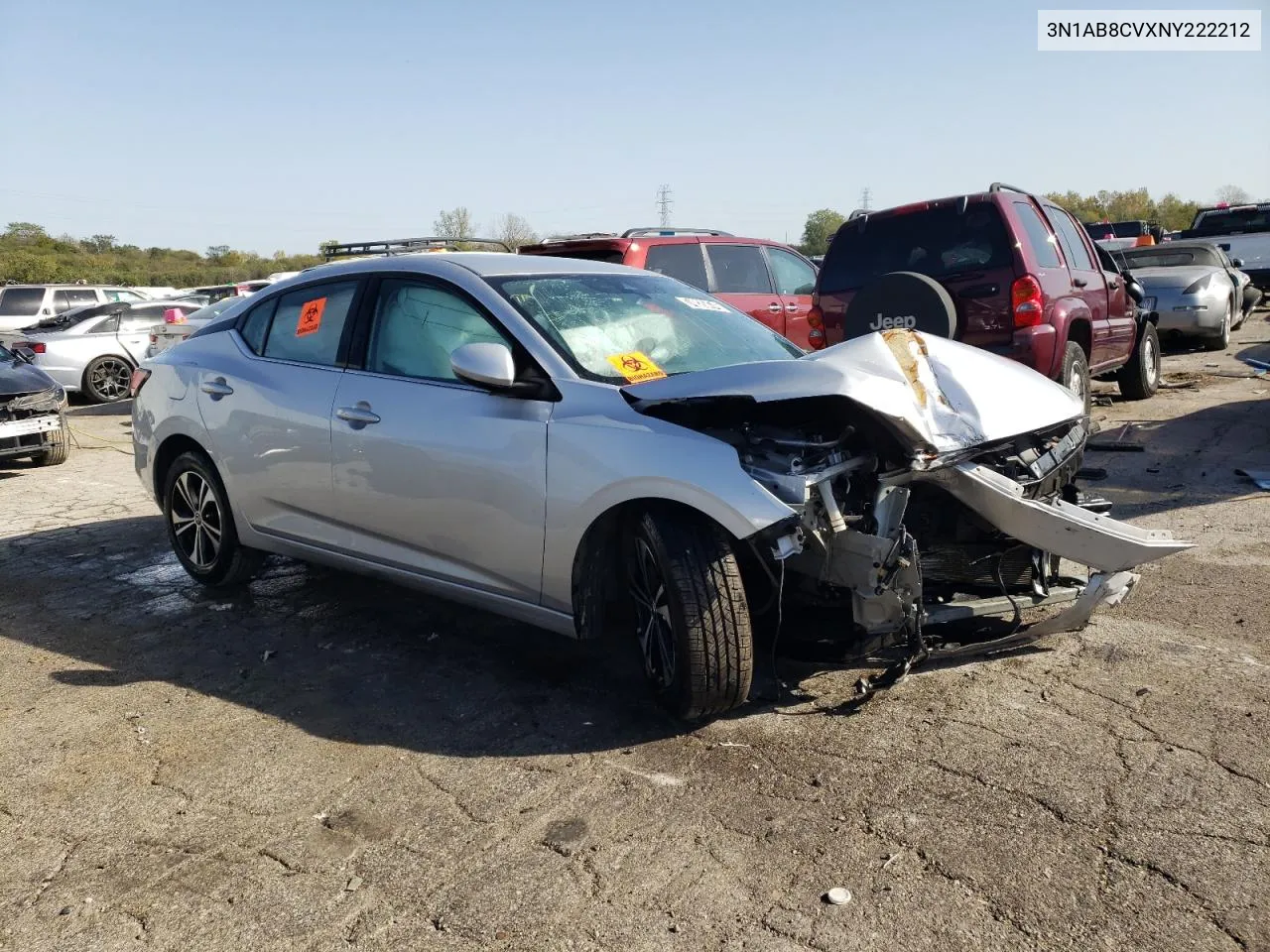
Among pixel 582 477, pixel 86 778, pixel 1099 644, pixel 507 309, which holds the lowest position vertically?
pixel 86 778

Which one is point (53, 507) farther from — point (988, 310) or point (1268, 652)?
point (1268, 652)

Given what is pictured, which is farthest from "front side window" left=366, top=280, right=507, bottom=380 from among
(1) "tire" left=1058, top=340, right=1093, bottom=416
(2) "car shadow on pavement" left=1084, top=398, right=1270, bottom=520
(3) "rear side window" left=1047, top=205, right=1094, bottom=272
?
(3) "rear side window" left=1047, top=205, right=1094, bottom=272

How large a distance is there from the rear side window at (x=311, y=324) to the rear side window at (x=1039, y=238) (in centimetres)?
507

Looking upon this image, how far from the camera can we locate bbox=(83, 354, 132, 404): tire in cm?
1630

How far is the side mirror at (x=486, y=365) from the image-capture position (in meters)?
3.86

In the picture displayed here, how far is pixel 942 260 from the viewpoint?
762 centimetres

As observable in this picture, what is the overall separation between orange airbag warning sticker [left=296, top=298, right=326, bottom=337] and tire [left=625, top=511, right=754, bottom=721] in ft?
7.29

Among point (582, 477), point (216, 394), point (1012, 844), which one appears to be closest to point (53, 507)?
point (216, 394)

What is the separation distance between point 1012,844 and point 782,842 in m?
0.61

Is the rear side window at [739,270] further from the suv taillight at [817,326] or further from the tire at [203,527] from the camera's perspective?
the tire at [203,527]

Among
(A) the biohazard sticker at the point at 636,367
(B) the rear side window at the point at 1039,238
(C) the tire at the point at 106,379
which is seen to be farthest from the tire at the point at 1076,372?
(C) the tire at the point at 106,379

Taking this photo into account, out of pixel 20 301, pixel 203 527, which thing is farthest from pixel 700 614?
pixel 20 301

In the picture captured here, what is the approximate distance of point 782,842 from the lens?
2.89m

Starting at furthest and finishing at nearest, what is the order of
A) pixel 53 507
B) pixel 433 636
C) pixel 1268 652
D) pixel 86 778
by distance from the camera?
pixel 53 507 → pixel 433 636 → pixel 1268 652 → pixel 86 778
